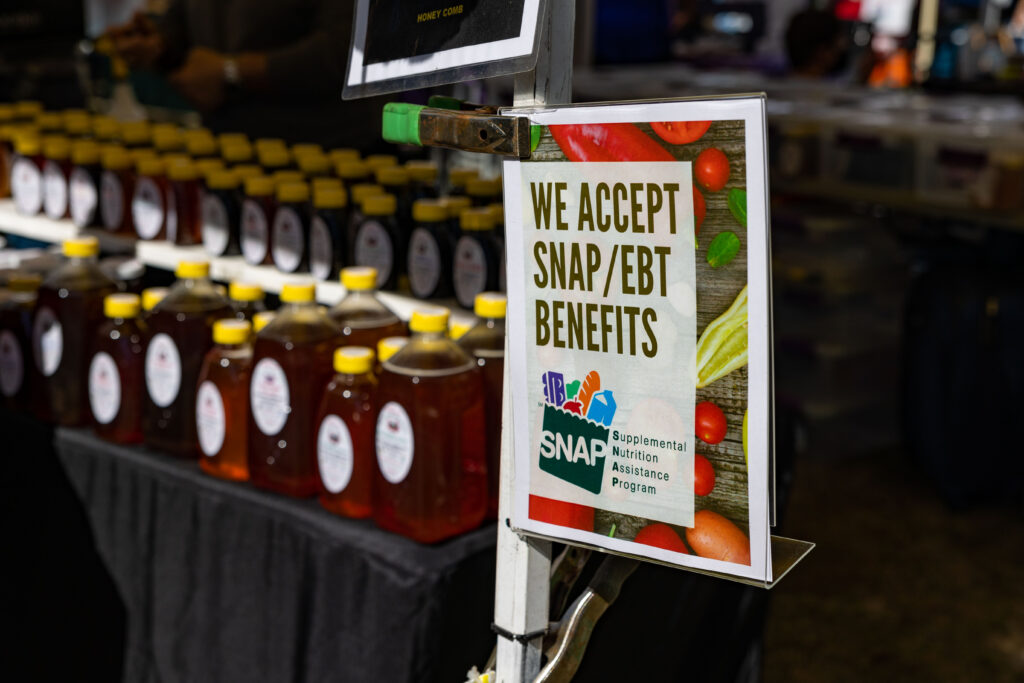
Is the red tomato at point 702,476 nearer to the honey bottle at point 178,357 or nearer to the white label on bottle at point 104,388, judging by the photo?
the honey bottle at point 178,357

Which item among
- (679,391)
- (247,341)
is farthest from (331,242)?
(679,391)

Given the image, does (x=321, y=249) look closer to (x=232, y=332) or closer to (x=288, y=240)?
(x=288, y=240)

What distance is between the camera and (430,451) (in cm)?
136

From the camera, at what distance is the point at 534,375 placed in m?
0.85

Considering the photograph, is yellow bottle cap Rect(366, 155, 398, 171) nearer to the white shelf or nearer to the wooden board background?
the white shelf

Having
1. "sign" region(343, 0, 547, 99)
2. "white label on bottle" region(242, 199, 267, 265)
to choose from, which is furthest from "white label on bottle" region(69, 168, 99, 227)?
"sign" region(343, 0, 547, 99)

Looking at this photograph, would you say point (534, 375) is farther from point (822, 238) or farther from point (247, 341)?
point (822, 238)

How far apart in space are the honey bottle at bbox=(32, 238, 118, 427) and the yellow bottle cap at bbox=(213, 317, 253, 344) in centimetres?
41

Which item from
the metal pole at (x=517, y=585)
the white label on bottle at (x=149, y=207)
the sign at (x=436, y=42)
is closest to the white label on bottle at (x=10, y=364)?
the white label on bottle at (x=149, y=207)

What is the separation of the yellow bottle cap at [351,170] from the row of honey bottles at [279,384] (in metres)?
0.34

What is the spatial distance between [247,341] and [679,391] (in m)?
0.97

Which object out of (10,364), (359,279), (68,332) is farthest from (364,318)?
(10,364)

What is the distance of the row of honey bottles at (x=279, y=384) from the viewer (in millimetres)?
1377

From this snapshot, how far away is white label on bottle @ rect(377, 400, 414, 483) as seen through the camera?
1.36 meters
